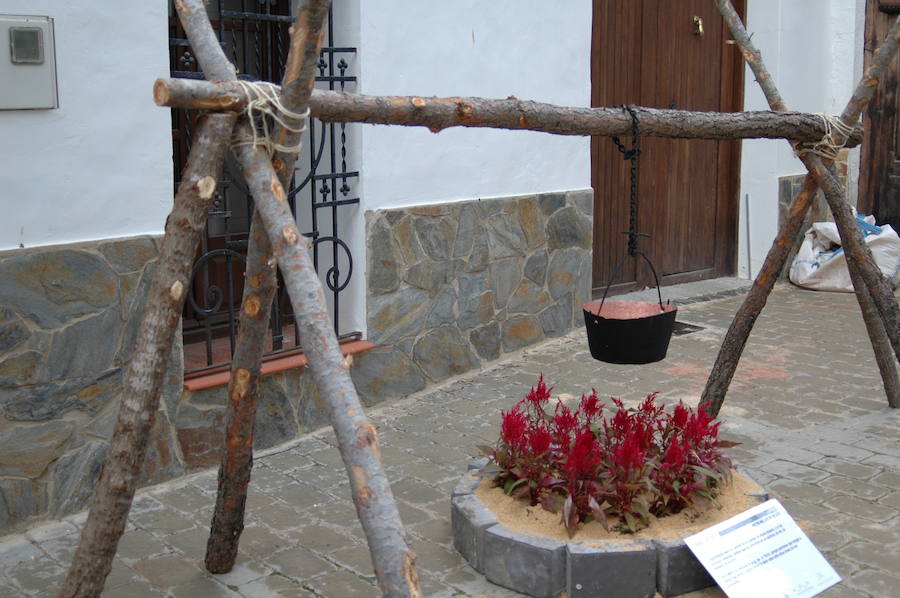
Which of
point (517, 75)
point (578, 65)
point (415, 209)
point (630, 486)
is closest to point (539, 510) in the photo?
point (630, 486)

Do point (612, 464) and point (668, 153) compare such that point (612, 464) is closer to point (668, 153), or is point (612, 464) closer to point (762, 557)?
point (762, 557)

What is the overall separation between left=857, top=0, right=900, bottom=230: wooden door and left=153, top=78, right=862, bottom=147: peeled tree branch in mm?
5394

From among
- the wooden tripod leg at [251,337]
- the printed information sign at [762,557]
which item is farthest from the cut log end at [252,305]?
the printed information sign at [762,557]

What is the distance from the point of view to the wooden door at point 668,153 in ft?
26.1

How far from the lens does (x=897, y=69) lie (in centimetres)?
991

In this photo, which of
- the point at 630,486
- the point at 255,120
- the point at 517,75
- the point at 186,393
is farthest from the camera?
the point at 517,75

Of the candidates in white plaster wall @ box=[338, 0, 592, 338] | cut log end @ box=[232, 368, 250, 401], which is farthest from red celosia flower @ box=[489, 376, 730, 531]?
white plaster wall @ box=[338, 0, 592, 338]

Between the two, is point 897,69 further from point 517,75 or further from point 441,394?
point 441,394

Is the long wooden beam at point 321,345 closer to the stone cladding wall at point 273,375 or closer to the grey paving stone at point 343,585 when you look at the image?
the grey paving stone at point 343,585

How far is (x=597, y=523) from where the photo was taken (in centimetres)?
363

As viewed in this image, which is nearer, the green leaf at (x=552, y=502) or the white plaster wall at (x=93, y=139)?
the green leaf at (x=552, y=502)

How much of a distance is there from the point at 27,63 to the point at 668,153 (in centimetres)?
584

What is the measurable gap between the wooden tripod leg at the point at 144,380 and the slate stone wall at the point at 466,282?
106 inches

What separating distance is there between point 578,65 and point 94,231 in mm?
3873
